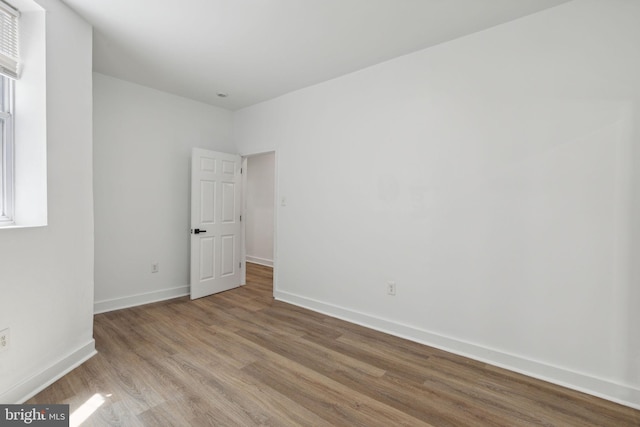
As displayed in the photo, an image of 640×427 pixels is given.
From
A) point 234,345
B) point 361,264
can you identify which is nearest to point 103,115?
point 234,345

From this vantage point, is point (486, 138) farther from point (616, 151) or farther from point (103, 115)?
point (103, 115)

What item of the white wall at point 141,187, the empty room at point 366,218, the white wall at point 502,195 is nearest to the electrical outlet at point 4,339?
the empty room at point 366,218

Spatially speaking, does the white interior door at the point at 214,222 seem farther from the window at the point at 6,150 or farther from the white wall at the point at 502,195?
the window at the point at 6,150

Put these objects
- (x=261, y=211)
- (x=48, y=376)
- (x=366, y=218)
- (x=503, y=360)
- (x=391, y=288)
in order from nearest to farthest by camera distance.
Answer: (x=48, y=376)
(x=503, y=360)
(x=391, y=288)
(x=366, y=218)
(x=261, y=211)

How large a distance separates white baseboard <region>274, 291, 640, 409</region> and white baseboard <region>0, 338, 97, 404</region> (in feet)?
7.38

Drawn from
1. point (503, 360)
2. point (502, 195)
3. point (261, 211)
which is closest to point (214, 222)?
point (261, 211)

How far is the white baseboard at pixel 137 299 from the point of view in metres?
3.38

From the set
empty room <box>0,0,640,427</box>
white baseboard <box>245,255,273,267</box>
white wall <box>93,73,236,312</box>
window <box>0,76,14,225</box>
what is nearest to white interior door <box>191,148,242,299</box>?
white wall <box>93,73,236,312</box>

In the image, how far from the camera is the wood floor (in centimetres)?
177

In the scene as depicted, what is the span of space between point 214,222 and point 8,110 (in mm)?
2404

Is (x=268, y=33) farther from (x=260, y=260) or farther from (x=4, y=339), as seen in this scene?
(x=260, y=260)

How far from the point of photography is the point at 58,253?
2.12m

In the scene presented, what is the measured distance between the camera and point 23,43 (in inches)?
78.5

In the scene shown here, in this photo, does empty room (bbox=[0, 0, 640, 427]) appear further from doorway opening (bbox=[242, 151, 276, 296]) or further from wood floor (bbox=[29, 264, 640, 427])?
doorway opening (bbox=[242, 151, 276, 296])
